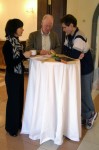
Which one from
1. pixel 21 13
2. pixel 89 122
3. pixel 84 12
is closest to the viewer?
pixel 89 122

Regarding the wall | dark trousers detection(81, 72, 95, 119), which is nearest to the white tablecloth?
dark trousers detection(81, 72, 95, 119)

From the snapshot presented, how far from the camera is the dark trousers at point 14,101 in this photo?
2.48 metres

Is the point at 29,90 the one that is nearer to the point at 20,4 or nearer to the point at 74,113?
the point at 74,113

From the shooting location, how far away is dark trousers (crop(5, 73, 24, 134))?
248 centimetres

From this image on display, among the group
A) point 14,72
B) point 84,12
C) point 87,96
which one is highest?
point 84,12

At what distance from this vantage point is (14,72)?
8.01 ft

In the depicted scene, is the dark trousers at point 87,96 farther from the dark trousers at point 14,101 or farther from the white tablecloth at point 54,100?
the dark trousers at point 14,101

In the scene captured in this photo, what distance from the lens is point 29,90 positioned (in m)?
2.49

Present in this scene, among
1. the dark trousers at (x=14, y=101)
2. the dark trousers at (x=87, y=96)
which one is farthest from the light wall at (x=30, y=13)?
the dark trousers at (x=14, y=101)

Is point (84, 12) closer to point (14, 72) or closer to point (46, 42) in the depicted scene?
point (46, 42)

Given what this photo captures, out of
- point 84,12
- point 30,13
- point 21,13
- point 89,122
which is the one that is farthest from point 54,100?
point 21,13

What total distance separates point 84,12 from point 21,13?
80.9 inches

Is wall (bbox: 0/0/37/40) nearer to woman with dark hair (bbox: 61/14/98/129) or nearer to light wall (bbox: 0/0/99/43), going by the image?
light wall (bbox: 0/0/99/43)

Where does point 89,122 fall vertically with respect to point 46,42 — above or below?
below
